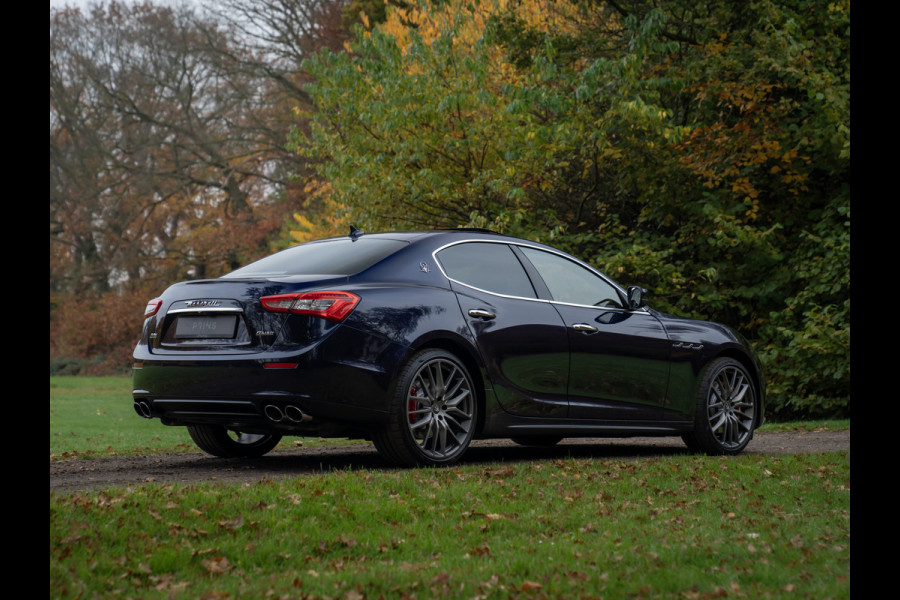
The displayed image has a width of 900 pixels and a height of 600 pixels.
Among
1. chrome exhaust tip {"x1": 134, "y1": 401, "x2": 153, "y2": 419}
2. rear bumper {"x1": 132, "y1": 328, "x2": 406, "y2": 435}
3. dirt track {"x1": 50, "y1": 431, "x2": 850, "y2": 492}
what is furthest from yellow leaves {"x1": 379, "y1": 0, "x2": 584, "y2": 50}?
rear bumper {"x1": 132, "y1": 328, "x2": 406, "y2": 435}

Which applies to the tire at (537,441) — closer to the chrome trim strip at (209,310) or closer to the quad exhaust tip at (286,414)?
the quad exhaust tip at (286,414)

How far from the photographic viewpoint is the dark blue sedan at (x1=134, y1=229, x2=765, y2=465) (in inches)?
253

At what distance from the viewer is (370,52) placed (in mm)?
15422

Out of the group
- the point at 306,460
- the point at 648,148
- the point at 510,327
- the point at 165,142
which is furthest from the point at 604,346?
the point at 165,142

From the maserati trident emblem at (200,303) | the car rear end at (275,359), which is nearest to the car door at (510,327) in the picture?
the car rear end at (275,359)

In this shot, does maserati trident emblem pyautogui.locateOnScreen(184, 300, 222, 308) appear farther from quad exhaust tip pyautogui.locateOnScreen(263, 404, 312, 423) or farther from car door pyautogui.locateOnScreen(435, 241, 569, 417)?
car door pyautogui.locateOnScreen(435, 241, 569, 417)

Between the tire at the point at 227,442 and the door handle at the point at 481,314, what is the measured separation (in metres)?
2.05

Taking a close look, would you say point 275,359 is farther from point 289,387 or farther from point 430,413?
point 430,413

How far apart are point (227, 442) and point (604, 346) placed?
3036mm

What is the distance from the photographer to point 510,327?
7.38 metres

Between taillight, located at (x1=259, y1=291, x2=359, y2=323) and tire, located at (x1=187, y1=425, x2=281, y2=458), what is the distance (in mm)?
1747
